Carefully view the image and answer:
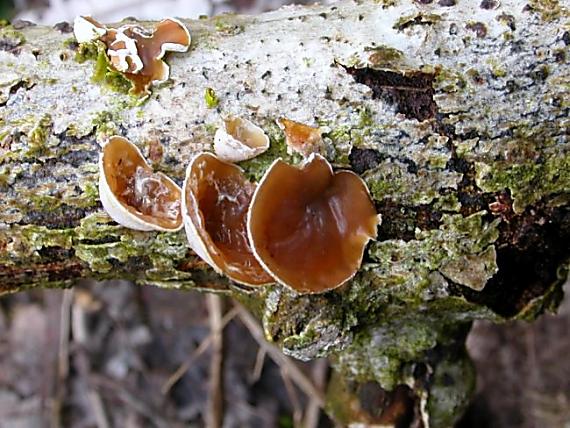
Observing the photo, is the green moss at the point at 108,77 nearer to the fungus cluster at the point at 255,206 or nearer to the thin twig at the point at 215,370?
the fungus cluster at the point at 255,206

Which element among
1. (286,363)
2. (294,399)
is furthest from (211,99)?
(294,399)

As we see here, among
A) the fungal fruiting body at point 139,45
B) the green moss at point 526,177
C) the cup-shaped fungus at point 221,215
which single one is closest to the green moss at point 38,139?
the fungal fruiting body at point 139,45

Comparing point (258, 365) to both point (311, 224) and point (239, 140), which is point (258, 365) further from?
point (239, 140)

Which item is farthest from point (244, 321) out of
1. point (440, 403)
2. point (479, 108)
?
point (479, 108)

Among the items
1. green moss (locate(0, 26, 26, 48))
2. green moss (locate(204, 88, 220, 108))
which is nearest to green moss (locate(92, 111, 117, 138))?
green moss (locate(204, 88, 220, 108))

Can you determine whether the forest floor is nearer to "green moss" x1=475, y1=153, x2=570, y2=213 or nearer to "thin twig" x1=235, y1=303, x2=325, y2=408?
"thin twig" x1=235, y1=303, x2=325, y2=408

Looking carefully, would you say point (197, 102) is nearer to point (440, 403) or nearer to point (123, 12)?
point (440, 403)
